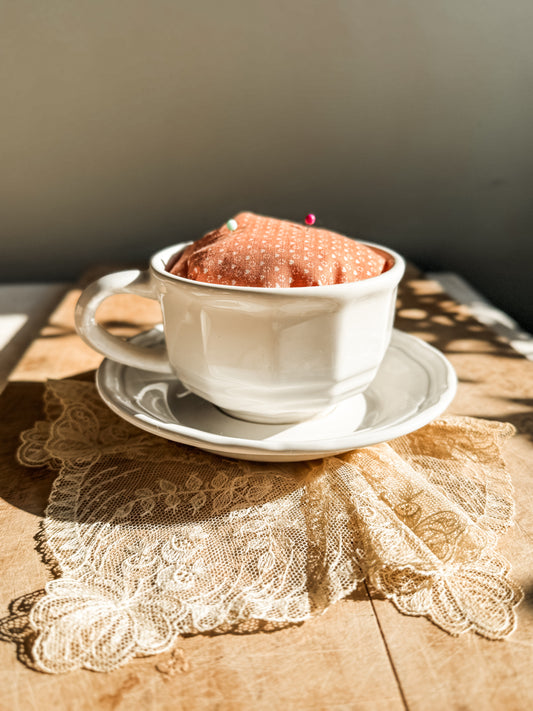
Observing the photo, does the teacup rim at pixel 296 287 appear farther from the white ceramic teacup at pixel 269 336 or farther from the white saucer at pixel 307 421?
the white saucer at pixel 307 421

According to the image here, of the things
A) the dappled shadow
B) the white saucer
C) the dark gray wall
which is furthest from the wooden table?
the dark gray wall

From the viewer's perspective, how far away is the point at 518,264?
159 centimetres

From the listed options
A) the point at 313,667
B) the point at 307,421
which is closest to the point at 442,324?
the point at 307,421

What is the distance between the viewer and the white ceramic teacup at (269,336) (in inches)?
18.5

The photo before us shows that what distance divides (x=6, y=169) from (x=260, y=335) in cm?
118

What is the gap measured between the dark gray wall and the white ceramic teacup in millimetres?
934

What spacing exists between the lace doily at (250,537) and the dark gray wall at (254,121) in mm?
976

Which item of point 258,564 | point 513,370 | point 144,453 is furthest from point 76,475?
point 513,370

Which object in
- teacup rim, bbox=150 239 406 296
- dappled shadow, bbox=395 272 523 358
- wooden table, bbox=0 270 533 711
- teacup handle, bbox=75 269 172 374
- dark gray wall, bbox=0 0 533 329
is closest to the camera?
wooden table, bbox=0 270 533 711

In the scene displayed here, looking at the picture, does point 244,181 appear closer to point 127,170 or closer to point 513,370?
point 127,170

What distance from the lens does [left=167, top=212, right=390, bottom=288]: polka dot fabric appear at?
1.62ft

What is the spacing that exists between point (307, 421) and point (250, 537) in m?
0.15

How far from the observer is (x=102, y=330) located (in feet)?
1.91

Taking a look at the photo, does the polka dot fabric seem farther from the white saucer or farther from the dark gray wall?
the dark gray wall
